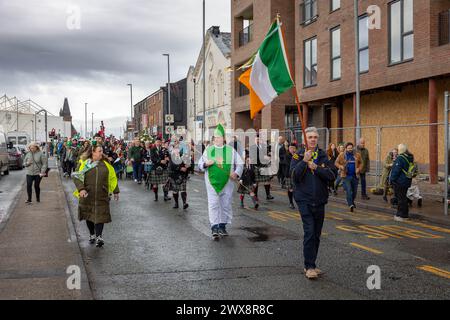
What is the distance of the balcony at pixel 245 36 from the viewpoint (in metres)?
34.3

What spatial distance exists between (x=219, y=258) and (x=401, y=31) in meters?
15.6

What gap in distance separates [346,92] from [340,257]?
1713 centimetres

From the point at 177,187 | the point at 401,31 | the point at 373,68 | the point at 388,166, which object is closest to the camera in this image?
the point at 177,187

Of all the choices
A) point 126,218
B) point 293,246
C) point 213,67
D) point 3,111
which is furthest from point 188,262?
point 3,111

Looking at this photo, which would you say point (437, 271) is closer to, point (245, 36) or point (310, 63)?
point (310, 63)

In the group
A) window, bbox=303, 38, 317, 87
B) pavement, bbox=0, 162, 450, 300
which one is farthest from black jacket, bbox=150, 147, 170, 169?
window, bbox=303, 38, 317, 87

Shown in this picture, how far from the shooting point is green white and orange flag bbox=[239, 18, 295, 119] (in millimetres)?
7734

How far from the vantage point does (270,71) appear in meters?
7.93

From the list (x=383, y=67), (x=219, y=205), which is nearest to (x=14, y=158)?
(x=383, y=67)

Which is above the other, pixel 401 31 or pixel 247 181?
pixel 401 31

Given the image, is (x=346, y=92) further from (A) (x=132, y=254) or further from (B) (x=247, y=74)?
(A) (x=132, y=254)

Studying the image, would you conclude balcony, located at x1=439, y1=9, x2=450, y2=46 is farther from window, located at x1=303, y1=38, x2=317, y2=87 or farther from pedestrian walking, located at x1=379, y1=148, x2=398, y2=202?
window, located at x1=303, y1=38, x2=317, y2=87

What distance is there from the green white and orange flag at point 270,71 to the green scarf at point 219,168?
1.78 metres

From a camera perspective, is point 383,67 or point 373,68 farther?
point 373,68
